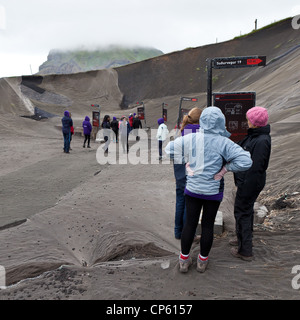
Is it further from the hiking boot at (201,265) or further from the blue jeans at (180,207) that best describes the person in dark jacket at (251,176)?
the blue jeans at (180,207)

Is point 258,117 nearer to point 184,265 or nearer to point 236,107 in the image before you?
point 184,265

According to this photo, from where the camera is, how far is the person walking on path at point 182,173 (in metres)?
4.09

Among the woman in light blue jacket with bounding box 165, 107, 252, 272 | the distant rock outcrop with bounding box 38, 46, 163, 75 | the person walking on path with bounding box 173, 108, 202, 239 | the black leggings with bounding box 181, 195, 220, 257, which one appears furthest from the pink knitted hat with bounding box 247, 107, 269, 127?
the distant rock outcrop with bounding box 38, 46, 163, 75

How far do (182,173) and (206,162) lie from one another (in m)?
1.22

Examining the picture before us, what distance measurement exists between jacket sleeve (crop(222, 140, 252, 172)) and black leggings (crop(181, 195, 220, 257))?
0.49 meters

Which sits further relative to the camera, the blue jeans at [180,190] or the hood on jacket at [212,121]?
the blue jeans at [180,190]

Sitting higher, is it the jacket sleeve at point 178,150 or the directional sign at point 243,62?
the directional sign at point 243,62

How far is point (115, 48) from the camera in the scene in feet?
625

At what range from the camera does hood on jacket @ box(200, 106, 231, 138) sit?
3.28 meters

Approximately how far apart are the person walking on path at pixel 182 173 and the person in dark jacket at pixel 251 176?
0.73m

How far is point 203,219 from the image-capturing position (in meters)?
3.46

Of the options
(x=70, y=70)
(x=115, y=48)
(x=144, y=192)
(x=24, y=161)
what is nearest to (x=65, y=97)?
(x=24, y=161)
